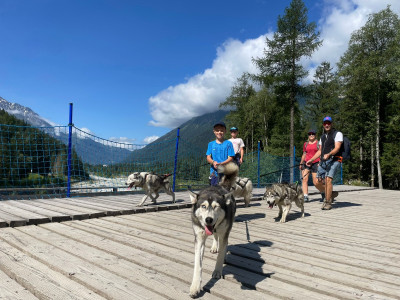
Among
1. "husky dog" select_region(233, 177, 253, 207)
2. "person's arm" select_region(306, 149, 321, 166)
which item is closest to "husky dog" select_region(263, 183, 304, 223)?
"husky dog" select_region(233, 177, 253, 207)

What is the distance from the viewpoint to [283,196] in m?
6.38

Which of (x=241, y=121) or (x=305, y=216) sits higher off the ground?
(x=241, y=121)

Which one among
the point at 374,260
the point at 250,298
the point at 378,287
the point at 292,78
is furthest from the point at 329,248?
the point at 292,78

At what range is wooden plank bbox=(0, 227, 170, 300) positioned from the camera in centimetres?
249

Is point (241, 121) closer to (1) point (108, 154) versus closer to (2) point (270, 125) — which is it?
(2) point (270, 125)

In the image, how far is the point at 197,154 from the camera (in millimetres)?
14945

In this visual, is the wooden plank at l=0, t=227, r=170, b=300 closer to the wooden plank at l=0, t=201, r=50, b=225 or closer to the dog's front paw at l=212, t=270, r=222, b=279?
the dog's front paw at l=212, t=270, r=222, b=279

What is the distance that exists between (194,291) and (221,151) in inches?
139

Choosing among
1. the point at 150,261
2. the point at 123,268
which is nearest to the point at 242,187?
the point at 150,261

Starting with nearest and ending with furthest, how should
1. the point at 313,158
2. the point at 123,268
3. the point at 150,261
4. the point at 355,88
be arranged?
the point at 123,268 → the point at 150,261 → the point at 313,158 → the point at 355,88

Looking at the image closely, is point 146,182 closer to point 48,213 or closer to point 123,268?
point 48,213

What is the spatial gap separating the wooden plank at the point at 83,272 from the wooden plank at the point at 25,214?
1.01 metres

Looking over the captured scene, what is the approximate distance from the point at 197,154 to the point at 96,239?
10.8 meters

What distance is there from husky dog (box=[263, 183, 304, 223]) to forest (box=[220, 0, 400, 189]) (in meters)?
11.9
